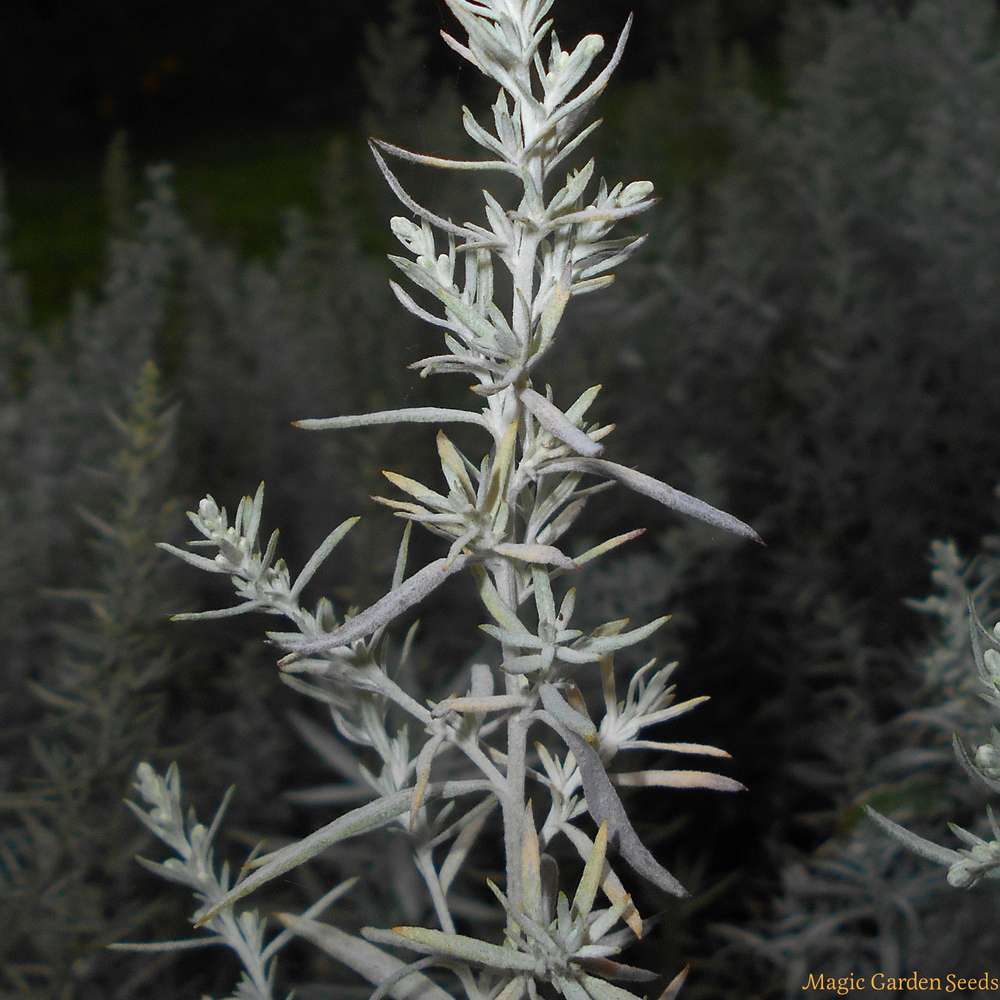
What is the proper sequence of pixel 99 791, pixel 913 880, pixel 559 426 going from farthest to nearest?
1. pixel 99 791
2. pixel 913 880
3. pixel 559 426

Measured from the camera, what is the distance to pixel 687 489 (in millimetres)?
1511

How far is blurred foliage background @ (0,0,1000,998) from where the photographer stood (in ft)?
2.89

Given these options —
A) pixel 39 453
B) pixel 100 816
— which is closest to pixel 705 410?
pixel 39 453

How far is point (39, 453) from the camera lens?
1.48 m

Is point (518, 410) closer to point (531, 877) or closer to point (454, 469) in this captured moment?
point (454, 469)

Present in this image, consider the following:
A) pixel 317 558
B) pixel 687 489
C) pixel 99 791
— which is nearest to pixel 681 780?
pixel 317 558

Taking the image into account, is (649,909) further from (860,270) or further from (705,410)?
(860,270)

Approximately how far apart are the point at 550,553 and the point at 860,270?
145 cm

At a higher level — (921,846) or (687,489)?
(921,846)

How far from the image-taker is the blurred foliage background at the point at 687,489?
0.88 m

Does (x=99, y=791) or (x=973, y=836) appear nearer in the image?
(x=973, y=836)

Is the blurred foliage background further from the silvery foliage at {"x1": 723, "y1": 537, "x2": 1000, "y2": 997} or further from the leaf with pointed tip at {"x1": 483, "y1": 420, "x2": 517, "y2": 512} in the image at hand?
the leaf with pointed tip at {"x1": 483, "y1": 420, "x2": 517, "y2": 512}

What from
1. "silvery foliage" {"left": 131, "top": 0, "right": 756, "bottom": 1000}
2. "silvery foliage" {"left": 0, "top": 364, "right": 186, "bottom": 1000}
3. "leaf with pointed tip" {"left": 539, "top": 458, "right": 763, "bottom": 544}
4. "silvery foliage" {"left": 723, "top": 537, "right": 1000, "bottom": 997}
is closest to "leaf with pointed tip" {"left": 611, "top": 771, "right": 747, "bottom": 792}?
"silvery foliage" {"left": 131, "top": 0, "right": 756, "bottom": 1000}

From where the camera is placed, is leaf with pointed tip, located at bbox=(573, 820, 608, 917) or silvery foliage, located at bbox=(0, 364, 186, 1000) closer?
leaf with pointed tip, located at bbox=(573, 820, 608, 917)
